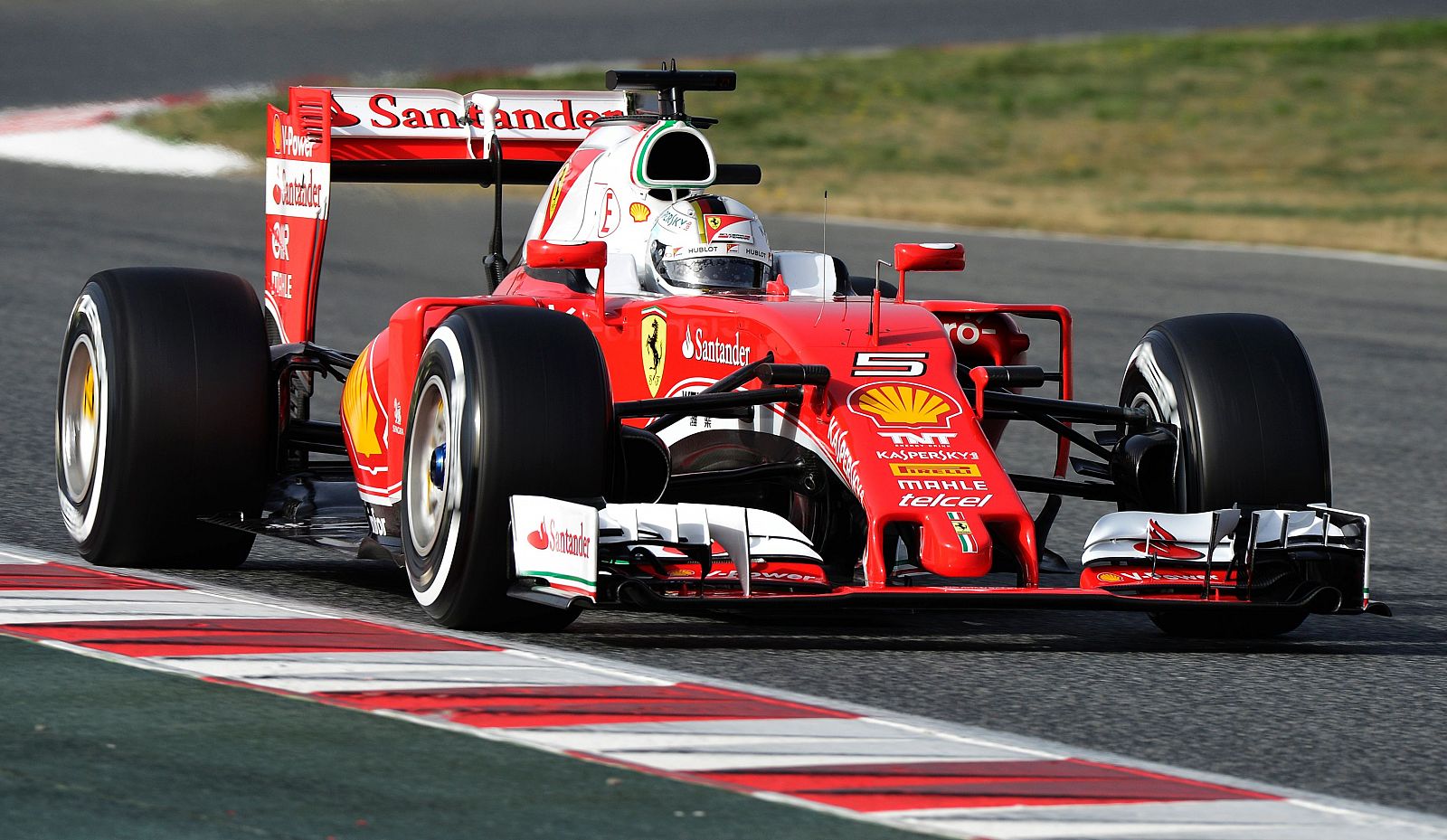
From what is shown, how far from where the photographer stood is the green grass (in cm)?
2564

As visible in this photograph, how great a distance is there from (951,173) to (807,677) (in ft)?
80.4

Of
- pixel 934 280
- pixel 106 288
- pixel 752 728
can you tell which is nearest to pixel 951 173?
pixel 934 280

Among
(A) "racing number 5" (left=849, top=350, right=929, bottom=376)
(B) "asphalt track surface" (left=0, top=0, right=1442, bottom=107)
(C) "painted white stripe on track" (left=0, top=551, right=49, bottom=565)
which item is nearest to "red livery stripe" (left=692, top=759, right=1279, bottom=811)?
(A) "racing number 5" (left=849, top=350, right=929, bottom=376)

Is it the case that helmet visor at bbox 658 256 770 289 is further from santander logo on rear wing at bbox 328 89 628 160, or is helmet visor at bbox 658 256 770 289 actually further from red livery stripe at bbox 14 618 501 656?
red livery stripe at bbox 14 618 501 656

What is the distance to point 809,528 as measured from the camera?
6.96 meters

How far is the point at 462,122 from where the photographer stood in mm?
9352

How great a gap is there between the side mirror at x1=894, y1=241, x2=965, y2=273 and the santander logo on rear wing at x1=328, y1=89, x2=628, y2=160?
1925mm

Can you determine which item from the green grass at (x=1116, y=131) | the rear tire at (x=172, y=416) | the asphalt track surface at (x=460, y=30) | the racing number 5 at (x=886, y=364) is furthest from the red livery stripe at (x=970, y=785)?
the asphalt track surface at (x=460, y=30)

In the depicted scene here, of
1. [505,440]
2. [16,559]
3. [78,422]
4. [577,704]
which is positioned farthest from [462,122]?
[577,704]

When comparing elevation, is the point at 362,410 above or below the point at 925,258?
below

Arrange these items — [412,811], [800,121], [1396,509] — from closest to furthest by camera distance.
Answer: [412,811]
[1396,509]
[800,121]

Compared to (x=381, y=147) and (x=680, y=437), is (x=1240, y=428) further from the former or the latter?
(x=381, y=147)

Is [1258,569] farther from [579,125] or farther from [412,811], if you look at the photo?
[579,125]

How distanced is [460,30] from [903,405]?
3260 cm
